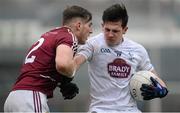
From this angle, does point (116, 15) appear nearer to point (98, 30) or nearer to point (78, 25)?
point (78, 25)

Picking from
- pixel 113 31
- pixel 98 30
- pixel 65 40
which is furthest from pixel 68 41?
pixel 98 30

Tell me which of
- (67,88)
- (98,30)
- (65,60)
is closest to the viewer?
Result: (65,60)

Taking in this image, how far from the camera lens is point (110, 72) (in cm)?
648

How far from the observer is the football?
6.38m

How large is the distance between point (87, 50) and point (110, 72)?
1.02 ft

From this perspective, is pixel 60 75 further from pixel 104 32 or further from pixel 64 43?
pixel 104 32

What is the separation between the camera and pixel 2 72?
16578mm

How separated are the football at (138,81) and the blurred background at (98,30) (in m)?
9.07

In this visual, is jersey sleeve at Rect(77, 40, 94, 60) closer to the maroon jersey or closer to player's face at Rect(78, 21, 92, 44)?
player's face at Rect(78, 21, 92, 44)

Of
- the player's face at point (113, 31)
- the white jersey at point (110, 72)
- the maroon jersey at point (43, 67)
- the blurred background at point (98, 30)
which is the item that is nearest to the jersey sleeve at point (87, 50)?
the white jersey at point (110, 72)

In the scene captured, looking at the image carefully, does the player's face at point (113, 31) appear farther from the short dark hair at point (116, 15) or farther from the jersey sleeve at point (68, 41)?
the jersey sleeve at point (68, 41)

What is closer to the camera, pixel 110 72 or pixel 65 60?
pixel 65 60

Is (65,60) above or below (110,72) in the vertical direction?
above

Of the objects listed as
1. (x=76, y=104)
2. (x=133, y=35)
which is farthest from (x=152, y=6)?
(x=76, y=104)
